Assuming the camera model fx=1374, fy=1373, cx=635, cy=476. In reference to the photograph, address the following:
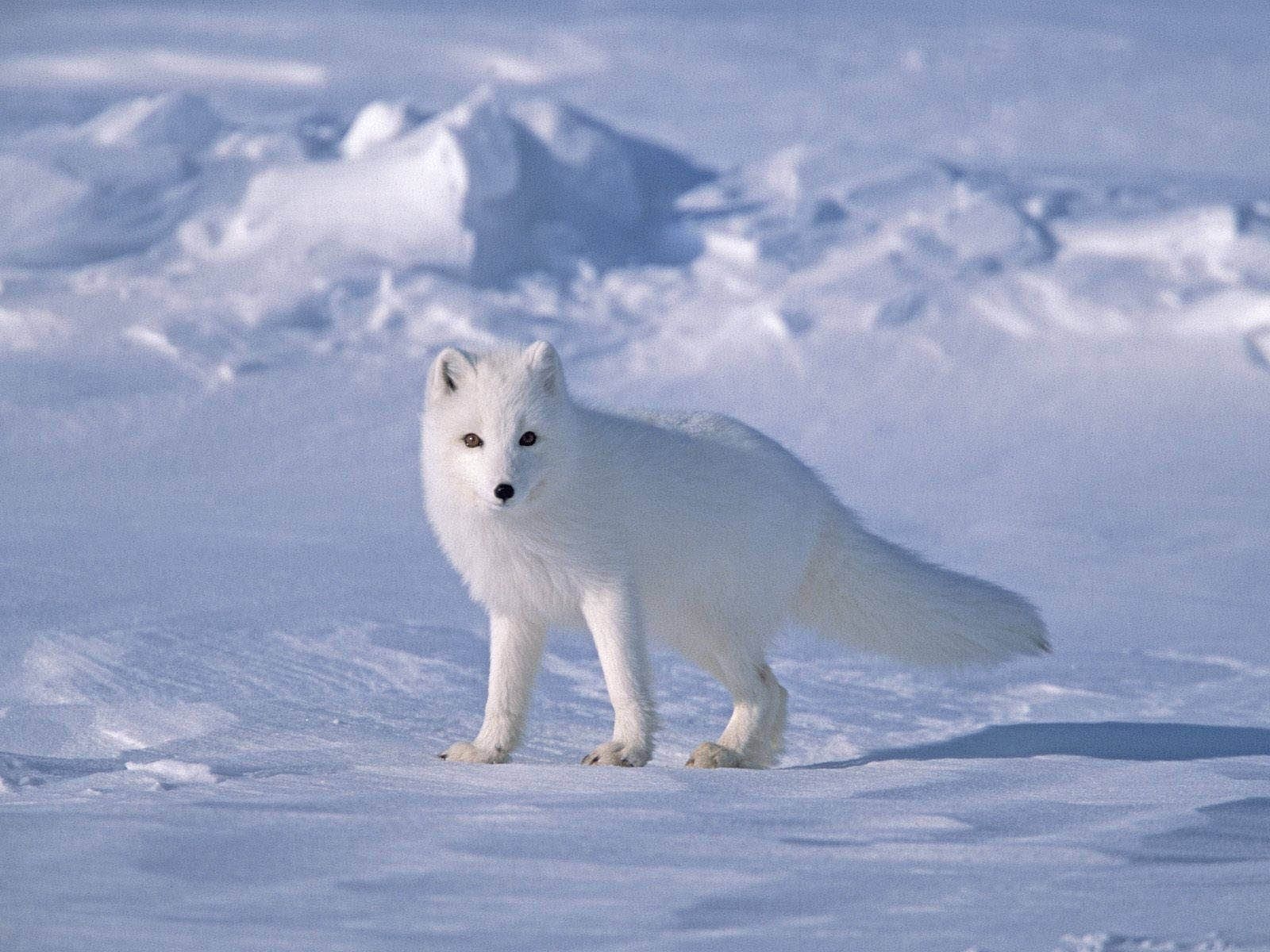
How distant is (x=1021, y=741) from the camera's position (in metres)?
2.79

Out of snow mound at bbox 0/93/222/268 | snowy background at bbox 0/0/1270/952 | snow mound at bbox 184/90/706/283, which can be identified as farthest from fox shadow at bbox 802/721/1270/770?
snow mound at bbox 0/93/222/268

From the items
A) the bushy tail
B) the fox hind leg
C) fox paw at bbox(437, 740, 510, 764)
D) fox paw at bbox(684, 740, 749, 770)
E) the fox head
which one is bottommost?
fox paw at bbox(437, 740, 510, 764)

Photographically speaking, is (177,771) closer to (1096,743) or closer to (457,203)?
(1096,743)

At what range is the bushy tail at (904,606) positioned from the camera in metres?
2.79

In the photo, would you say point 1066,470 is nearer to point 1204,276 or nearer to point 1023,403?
point 1023,403

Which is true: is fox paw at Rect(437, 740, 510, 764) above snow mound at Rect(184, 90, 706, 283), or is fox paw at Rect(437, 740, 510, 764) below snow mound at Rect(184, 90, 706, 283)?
below

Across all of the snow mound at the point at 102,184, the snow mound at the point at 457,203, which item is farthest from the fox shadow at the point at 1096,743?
the snow mound at the point at 102,184

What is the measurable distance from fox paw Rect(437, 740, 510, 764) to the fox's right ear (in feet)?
2.17

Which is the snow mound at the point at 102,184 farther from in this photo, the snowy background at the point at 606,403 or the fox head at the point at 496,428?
the fox head at the point at 496,428

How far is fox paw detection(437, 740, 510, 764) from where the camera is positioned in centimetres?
250

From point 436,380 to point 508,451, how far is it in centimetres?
27

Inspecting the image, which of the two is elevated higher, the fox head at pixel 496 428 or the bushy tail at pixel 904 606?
the fox head at pixel 496 428

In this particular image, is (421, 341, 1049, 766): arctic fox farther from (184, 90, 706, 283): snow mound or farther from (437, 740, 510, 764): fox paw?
(184, 90, 706, 283): snow mound

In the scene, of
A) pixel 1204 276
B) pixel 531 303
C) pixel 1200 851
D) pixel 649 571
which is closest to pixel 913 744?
pixel 649 571
